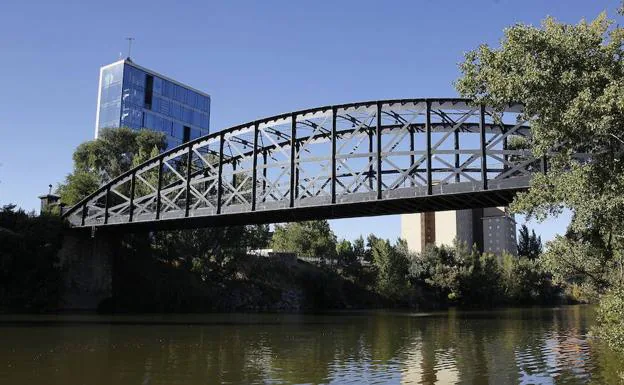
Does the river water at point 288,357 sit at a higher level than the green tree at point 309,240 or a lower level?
lower

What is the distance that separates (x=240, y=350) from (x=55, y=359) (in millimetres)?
7877

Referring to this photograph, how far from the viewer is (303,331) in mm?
38469

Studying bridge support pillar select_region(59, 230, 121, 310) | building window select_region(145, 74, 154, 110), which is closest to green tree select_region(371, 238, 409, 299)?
bridge support pillar select_region(59, 230, 121, 310)

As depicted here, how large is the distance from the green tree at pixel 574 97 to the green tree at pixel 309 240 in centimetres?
7415

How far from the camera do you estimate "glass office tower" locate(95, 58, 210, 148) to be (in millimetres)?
128250

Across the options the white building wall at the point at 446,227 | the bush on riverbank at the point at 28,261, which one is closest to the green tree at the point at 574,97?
the bush on riverbank at the point at 28,261

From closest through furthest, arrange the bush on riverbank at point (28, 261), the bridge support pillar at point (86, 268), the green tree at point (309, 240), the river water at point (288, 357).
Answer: the river water at point (288, 357), the bush on riverbank at point (28, 261), the bridge support pillar at point (86, 268), the green tree at point (309, 240)

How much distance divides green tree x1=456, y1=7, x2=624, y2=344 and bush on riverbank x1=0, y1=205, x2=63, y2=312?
153ft

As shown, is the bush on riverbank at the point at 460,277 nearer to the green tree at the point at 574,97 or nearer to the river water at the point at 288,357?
the river water at the point at 288,357

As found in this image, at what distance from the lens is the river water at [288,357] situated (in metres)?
19.3

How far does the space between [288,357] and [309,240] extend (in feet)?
246

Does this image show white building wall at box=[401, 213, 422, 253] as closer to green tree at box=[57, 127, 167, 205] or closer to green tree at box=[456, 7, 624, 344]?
green tree at box=[57, 127, 167, 205]

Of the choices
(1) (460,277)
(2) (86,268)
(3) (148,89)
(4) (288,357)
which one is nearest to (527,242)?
(1) (460,277)

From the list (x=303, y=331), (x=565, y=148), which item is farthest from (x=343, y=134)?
(x=565, y=148)
